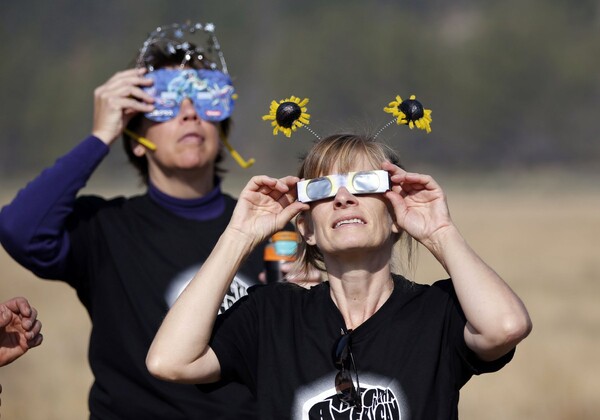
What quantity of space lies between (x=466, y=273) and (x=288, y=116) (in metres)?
0.94

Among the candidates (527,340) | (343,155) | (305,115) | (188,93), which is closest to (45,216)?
(188,93)

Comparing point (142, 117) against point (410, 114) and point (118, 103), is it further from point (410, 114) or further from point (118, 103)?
point (410, 114)

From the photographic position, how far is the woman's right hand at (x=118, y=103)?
5.80 meters

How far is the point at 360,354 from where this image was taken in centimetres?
393

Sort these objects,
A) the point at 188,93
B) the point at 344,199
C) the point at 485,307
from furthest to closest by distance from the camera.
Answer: the point at 188,93
the point at 344,199
the point at 485,307

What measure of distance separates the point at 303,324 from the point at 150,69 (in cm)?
245

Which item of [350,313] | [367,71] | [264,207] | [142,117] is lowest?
[350,313]

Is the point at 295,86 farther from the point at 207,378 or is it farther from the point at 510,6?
the point at 207,378

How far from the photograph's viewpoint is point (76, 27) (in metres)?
63.2

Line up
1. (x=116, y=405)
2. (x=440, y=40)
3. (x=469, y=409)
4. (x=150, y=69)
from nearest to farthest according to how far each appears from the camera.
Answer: (x=116, y=405), (x=150, y=69), (x=469, y=409), (x=440, y=40)

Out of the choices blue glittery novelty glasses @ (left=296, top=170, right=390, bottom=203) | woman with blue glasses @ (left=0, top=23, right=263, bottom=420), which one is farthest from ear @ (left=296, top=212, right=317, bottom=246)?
woman with blue glasses @ (left=0, top=23, right=263, bottom=420)

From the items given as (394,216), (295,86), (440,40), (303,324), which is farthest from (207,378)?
(440,40)

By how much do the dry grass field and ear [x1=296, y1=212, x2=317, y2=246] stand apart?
491 cm

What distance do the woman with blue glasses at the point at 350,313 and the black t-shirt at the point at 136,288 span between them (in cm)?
109
